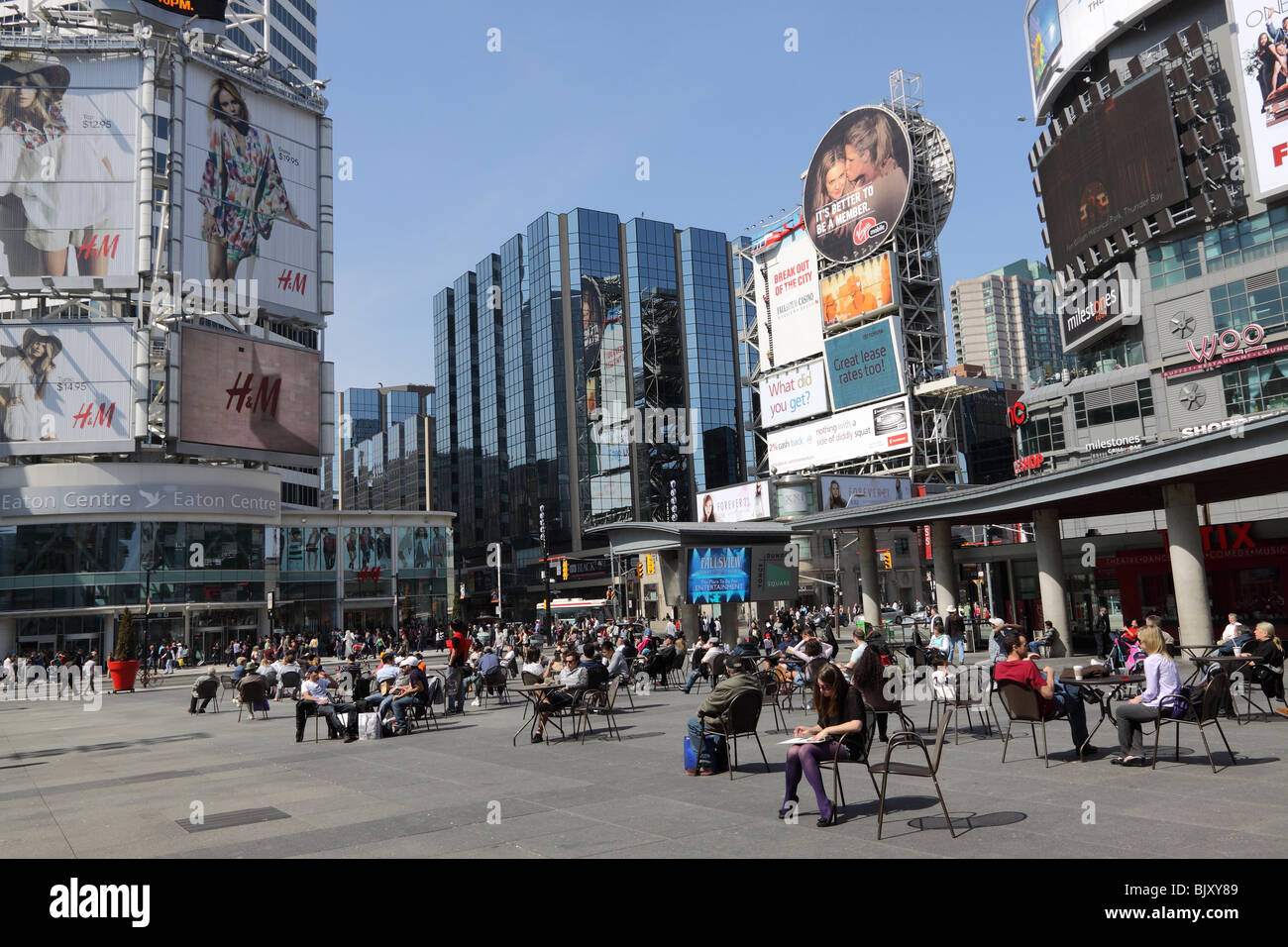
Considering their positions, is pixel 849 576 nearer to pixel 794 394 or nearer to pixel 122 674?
pixel 794 394

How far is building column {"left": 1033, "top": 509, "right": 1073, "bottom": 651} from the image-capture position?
3014 cm

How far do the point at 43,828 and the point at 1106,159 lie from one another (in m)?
53.9

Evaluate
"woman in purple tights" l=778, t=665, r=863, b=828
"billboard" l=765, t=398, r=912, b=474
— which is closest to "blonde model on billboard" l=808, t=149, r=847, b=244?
"billboard" l=765, t=398, r=912, b=474

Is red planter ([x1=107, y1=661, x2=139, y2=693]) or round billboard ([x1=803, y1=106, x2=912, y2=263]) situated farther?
round billboard ([x1=803, y1=106, x2=912, y2=263])

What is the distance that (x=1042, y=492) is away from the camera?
27.8 m

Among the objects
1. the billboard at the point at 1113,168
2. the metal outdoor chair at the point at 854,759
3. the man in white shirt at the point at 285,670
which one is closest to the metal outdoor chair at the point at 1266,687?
the metal outdoor chair at the point at 854,759

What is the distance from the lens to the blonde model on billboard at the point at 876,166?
2773 inches

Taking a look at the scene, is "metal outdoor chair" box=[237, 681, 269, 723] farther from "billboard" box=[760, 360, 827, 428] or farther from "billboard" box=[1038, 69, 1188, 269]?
"billboard" box=[760, 360, 827, 428]

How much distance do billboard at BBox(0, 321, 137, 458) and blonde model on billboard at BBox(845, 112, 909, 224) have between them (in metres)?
52.6

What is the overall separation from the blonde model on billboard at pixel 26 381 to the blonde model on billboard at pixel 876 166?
56940 millimetres

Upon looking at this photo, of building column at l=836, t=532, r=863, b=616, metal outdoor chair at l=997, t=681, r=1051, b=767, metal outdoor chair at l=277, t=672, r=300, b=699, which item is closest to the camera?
metal outdoor chair at l=997, t=681, r=1051, b=767

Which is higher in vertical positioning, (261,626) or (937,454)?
(937,454)
